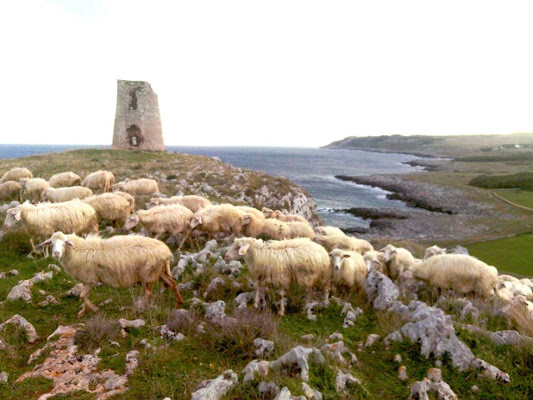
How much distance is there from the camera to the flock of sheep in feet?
22.9

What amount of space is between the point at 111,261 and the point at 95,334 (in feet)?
5.67

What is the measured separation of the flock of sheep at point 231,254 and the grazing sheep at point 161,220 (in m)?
0.03

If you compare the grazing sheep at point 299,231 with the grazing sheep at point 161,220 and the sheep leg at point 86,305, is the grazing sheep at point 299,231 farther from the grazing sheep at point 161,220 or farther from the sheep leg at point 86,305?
the sheep leg at point 86,305

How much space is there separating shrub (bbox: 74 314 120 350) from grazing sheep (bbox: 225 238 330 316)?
2.82 meters

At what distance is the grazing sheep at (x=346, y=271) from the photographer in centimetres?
816

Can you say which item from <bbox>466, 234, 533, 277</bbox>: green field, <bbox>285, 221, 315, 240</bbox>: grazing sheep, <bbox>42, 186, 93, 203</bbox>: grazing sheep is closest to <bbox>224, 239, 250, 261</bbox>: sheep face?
<bbox>285, 221, 315, 240</bbox>: grazing sheep

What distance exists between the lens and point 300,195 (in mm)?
30875

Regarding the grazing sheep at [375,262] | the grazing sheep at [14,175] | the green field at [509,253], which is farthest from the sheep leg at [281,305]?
the grazing sheep at [14,175]

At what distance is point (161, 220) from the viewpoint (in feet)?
38.4

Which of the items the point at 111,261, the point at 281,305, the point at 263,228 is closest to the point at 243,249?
the point at 281,305

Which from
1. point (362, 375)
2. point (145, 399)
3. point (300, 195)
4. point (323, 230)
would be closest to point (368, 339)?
point (362, 375)

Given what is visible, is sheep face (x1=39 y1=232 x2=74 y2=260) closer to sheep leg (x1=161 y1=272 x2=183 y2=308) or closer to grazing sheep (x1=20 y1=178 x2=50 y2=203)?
sheep leg (x1=161 y1=272 x2=183 y2=308)

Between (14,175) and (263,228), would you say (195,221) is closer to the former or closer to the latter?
(263,228)

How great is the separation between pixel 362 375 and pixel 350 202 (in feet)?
171
